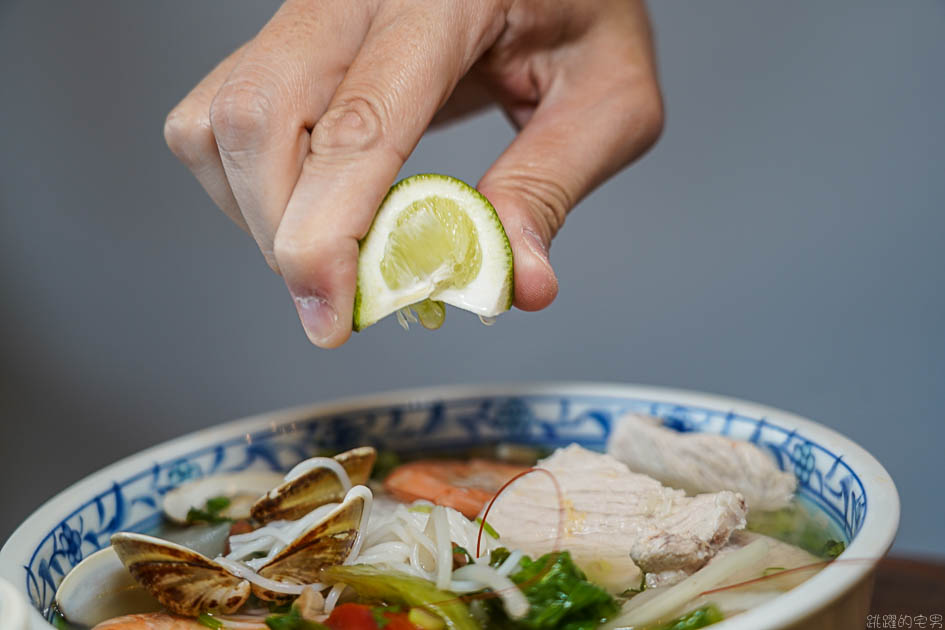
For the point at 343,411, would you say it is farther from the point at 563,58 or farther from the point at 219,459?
the point at 563,58

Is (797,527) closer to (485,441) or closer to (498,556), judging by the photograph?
(498,556)

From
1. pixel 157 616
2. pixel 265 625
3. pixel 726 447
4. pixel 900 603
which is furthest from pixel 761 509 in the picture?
pixel 157 616

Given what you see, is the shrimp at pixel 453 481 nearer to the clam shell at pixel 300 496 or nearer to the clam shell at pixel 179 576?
the clam shell at pixel 300 496

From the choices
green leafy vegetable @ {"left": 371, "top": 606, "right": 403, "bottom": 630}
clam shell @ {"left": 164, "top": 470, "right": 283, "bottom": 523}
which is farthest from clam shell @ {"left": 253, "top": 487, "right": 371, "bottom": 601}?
clam shell @ {"left": 164, "top": 470, "right": 283, "bottom": 523}

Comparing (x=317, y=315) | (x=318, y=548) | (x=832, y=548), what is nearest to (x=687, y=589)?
(x=832, y=548)

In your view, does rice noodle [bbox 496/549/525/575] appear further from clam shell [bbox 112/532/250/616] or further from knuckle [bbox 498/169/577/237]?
knuckle [bbox 498/169/577/237]

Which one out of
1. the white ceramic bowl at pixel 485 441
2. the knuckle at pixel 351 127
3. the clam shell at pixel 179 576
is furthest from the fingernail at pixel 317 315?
the white ceramic bowl at pixel 485 441
